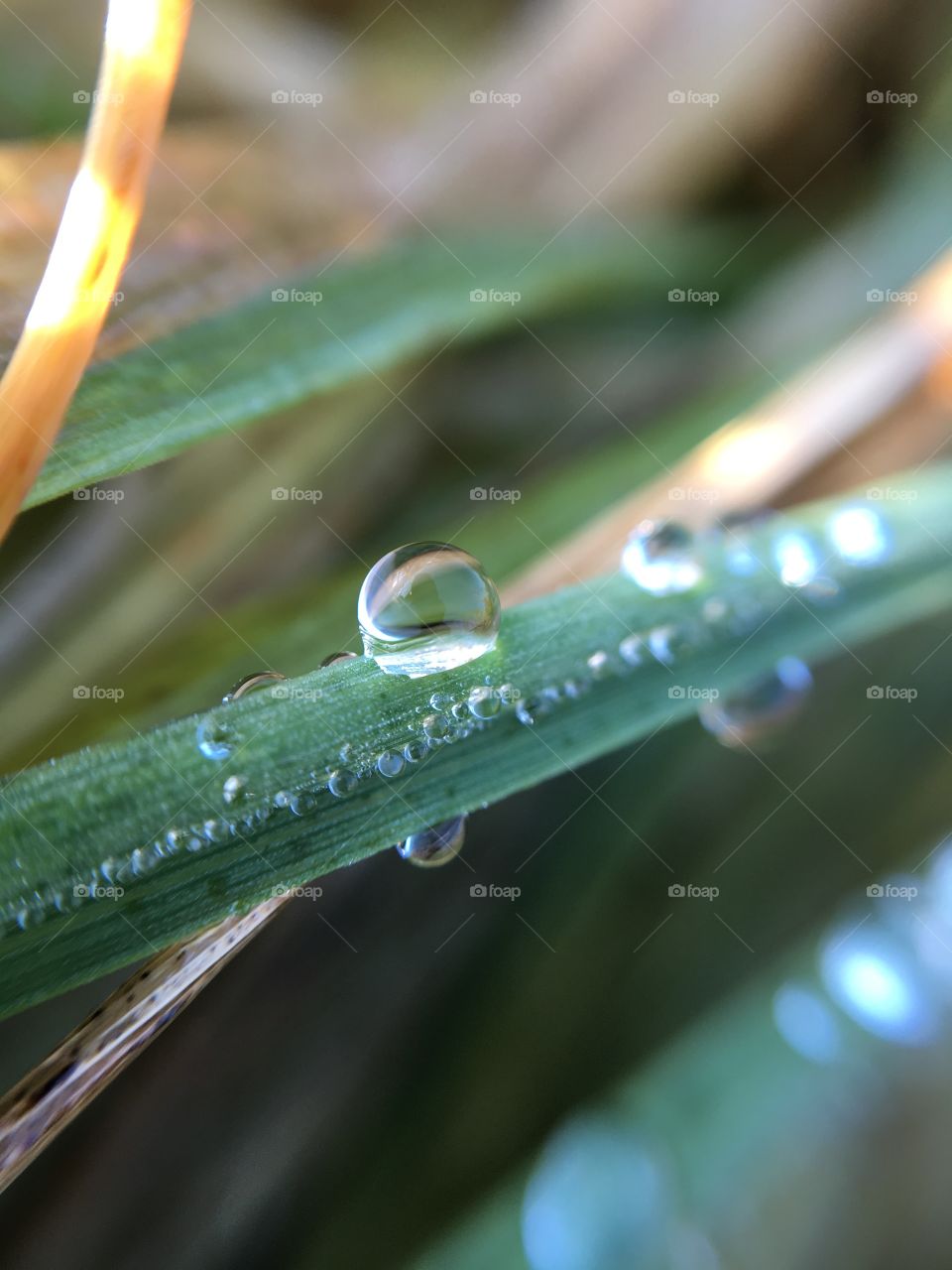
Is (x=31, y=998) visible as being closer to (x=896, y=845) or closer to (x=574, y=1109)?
(x=574, y=1109)

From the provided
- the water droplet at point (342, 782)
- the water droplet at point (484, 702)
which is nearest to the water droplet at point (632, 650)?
the water droplet at point (484, 702)

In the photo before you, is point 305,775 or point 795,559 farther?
point 795,559

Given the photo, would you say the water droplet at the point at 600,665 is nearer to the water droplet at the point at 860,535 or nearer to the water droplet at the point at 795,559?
the water droplet at the point at 795,559

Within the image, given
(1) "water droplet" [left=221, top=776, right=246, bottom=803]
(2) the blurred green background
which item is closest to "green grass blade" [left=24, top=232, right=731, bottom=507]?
(2) the blurred green background

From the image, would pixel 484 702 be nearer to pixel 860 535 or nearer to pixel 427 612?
pixel 427 612

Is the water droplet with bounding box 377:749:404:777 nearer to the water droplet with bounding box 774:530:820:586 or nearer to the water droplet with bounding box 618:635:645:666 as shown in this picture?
the water droplet with bounding box 618:635:645:666

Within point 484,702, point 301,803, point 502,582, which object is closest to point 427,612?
point 484,702

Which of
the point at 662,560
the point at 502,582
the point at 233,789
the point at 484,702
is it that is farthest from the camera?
the point at 502,582

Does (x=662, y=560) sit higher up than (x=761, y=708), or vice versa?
(x=662, y=560)
